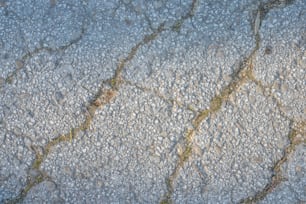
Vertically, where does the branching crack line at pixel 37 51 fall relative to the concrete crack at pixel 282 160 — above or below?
above

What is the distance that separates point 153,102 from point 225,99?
34cm

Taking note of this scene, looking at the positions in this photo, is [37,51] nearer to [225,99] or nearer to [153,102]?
[153,102]

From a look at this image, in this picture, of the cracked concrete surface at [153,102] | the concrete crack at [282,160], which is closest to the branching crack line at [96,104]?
the cracked concrete surface at [153,102]

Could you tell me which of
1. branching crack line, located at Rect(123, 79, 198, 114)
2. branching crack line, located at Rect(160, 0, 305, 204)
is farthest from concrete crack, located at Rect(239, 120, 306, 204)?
branching crack line, located at Rect(123, 79, 198, 114)

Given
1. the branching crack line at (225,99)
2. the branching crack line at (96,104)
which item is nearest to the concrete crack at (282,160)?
the branching crack line at (225,99)

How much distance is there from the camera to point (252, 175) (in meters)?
2.58

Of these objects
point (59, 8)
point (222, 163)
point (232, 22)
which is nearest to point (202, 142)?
point (222, 163)

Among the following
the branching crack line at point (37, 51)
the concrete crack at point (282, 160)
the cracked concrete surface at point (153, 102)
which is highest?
the branching crack line at point (37, 51)

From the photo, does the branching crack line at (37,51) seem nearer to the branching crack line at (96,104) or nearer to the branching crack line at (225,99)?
the branching crack line at (96,104)

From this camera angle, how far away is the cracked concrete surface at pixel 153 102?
102 inches

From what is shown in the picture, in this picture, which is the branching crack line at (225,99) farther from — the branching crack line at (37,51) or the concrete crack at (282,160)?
the branching crack line at (37,51)

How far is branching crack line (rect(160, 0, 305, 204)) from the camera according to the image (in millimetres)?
2574

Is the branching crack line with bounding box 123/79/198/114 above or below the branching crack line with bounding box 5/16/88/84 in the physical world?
below

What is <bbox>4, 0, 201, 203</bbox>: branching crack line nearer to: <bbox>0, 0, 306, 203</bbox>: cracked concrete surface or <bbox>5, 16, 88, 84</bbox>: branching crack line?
<bbox>0, 0, 306, 203</bbox>: cracked concrete surface
